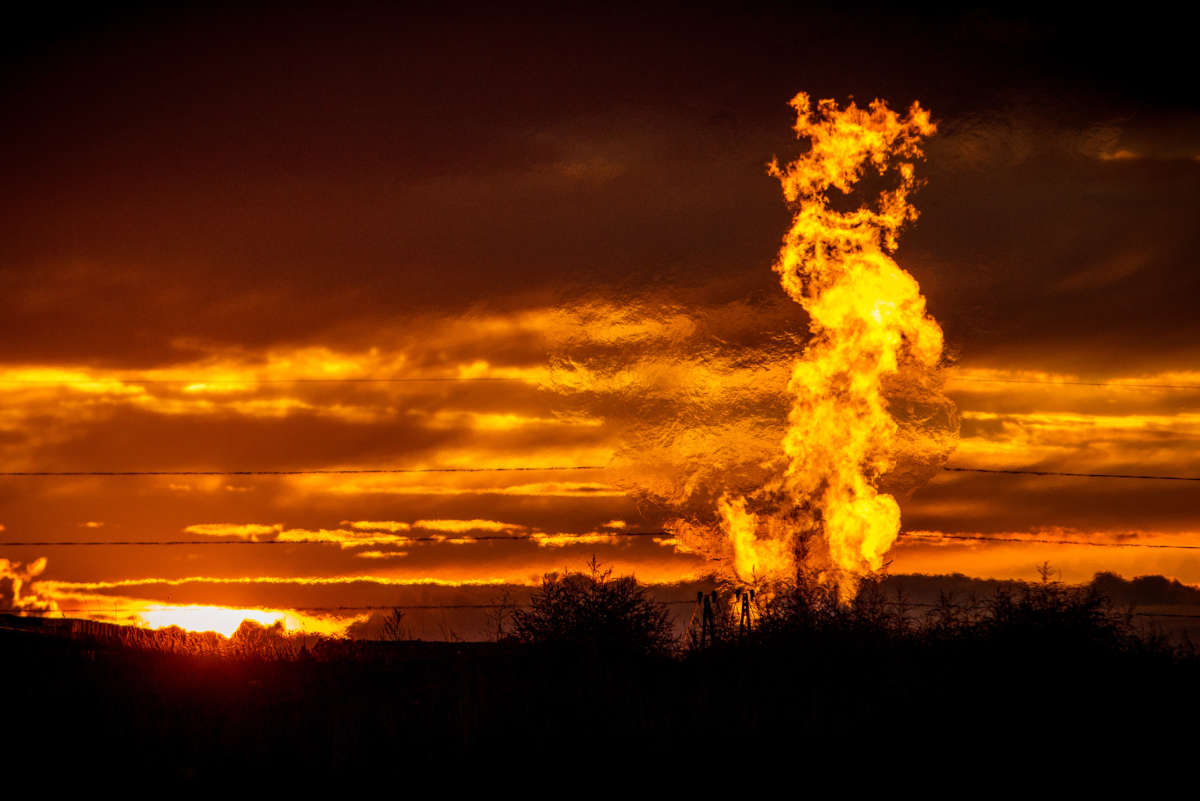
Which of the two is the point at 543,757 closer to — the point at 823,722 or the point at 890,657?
the point at 823,722

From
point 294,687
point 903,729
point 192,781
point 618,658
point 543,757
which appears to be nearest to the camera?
point 192,781

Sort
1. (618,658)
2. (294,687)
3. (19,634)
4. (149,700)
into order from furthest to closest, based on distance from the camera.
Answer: (19,634) → (618,658) → (294,687) → (149,700)

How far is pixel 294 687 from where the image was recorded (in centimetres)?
2855

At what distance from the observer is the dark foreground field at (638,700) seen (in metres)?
19.6

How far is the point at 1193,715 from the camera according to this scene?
2284cm

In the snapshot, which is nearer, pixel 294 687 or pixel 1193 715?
pixel 1193 715

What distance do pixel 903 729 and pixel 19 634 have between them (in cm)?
2862

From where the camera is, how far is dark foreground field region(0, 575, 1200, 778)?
19.6 meters

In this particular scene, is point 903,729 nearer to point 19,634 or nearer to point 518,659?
point 518,659

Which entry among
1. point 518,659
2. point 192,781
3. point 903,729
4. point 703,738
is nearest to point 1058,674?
point 903,729

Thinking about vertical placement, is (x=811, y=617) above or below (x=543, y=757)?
above

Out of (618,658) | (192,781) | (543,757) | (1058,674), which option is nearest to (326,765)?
(192,781)

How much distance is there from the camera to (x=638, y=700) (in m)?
23.0

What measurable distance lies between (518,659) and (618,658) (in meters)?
2.35
